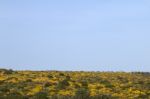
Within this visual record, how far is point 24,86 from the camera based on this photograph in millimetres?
35969

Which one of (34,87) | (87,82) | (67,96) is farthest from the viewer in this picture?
(87,82)

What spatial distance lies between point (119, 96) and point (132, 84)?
247 inches

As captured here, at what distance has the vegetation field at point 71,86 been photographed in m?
32.3

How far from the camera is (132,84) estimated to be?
128 ft

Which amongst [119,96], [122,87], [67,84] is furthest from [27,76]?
[119,96]

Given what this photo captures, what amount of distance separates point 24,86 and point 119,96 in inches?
274

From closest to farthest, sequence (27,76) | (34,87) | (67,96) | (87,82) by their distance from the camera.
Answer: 1. (67,96)
2. (34,87)
3. (87,82)
4. (27,76)

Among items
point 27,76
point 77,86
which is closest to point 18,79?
point 27,76

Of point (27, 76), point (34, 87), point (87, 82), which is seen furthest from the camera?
point (27, 76)

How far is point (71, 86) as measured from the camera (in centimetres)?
3653

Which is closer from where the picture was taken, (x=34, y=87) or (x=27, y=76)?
(x=34, y=87)

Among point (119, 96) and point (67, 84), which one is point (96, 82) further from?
point (119, 96)

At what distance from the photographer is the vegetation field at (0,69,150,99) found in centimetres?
3234

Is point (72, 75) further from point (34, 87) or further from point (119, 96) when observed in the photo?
point (119, 96)
